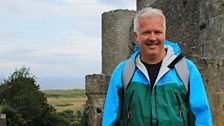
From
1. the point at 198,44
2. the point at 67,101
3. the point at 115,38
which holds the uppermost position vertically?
the point at 115,38

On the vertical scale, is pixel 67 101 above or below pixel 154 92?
below

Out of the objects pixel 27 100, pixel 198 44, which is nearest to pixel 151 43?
pixel 198 44

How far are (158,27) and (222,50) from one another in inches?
221

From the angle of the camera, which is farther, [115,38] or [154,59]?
[115,38]

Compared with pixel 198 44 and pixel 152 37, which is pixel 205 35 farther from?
pixel 152 37

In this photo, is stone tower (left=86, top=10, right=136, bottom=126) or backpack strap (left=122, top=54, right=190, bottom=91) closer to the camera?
backpack strap (left=122, top=54, right=190, bottom=91)

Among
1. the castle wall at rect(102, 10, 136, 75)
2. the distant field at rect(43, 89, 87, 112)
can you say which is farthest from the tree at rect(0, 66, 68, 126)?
the distant field at rect(43, 89, 87, 112)

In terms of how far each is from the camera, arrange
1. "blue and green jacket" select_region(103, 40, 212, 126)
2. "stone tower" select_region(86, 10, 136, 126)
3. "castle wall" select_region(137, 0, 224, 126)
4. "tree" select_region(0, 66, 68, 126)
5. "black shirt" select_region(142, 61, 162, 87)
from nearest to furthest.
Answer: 1. "blue and green jacket" select_region(103, 40, 212, 126)
2. "black shirt" select_region(142, 61, 162, 87)
3. "castle wall" select_region(137, 0, 224, 126)
4. "stone tower" select_region(86, 10, 136, 126)
5. "tree" select_region(0, 66, 68, 126)

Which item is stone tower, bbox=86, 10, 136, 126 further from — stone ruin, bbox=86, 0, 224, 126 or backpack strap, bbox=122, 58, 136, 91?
backpack strap, bbox=122, 58, 136, 91

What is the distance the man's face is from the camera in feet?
11.1

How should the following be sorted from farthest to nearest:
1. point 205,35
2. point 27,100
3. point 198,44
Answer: point 27,100 < point 198,44 < point 205,35

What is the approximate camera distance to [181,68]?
3.37 metres

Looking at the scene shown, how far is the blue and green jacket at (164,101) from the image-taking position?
3.24 meters

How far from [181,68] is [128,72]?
15.3 inches
